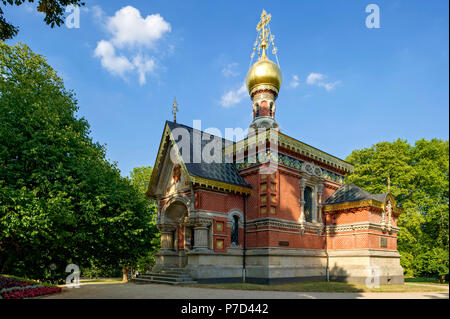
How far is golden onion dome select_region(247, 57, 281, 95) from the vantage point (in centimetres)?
2592

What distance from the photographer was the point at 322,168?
22.9m

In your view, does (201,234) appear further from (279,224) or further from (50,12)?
(50,12)

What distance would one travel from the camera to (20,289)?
38.0 feet

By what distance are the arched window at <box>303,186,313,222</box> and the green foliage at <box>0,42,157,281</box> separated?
995cm

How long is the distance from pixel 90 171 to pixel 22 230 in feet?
14.2

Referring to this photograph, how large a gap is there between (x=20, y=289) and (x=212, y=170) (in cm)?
1104

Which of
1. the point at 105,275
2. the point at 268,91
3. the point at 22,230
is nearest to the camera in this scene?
the point at 22,230

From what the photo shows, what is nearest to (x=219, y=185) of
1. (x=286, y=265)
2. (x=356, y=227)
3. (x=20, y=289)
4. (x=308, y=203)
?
(x=286, y=265)

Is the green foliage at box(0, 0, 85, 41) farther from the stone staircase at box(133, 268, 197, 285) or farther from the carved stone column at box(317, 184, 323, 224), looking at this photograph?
the carved stone column at box(317, 184, 323, 224)

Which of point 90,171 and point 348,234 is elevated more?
point 90,171

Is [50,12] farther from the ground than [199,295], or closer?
farther from the ground

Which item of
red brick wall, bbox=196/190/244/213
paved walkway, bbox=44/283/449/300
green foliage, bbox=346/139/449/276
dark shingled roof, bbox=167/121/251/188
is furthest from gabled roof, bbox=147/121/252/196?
green foliage, bbox=346/139/449/276
